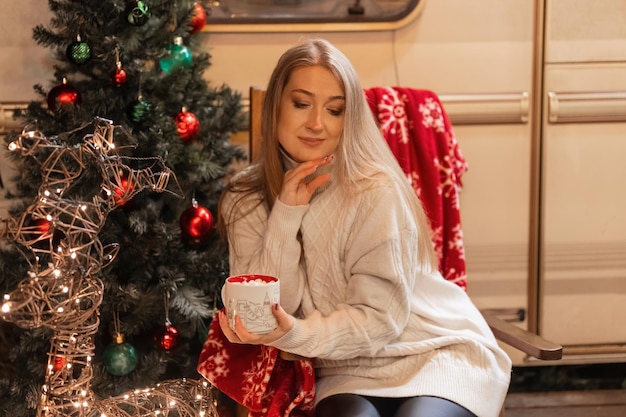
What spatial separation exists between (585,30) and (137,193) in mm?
1515

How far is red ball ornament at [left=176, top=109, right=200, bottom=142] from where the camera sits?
196 cm

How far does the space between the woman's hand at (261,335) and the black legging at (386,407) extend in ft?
0.65

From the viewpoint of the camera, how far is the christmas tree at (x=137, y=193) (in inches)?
74.5

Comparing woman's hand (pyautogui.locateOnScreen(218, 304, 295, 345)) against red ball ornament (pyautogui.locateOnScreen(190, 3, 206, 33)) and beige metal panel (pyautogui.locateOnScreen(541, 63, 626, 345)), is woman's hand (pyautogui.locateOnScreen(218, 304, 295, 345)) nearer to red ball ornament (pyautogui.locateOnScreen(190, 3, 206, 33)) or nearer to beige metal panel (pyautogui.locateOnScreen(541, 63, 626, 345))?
red ball ornament (pyautogui.locateOnScreen(190, 3, 206, 33))

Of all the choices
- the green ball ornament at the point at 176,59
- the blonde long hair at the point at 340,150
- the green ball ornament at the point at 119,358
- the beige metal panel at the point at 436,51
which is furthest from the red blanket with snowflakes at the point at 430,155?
the green ball ornament at the point at 119,358

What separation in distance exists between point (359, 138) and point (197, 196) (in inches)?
21.7

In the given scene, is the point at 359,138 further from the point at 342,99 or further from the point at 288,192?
the point at 288,192

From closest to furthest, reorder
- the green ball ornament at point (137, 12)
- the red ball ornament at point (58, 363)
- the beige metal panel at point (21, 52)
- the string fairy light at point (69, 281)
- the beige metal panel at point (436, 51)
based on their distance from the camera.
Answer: the string fairy light at point (69, 281)
the red ball ornament at point (58, 363)
the green ball ornament at point (137, 12)
the beige metal panel at point (21, 52)
the beige metal panel at point (436, 51)

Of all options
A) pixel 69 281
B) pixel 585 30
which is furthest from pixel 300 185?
pixel 585 30

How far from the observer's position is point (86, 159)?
1.85 m

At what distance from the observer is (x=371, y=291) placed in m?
1.59

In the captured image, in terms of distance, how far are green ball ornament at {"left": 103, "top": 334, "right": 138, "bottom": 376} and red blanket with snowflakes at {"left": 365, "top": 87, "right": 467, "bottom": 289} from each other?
0.86 meters

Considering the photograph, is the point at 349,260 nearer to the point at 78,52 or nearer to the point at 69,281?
the point at 69,281

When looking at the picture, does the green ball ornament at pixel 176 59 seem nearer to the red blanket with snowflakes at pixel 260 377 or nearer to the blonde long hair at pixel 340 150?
the blonde long hair at pixel 340 150
